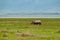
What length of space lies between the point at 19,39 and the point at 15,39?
0.39 metres

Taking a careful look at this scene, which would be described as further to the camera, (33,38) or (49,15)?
(49,15)

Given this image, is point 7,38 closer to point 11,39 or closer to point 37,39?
point 11,39

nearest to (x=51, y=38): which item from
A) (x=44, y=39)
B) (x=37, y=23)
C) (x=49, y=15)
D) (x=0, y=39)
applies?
(x=44, y=39)

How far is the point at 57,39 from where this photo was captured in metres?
25.1

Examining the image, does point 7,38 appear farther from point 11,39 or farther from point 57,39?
point 57,39

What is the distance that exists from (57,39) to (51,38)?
3.20 ft

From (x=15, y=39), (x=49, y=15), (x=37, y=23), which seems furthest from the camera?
(x=49, y=15)

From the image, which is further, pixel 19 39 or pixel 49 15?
pixel 49 15

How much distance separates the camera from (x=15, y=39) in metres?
24.4

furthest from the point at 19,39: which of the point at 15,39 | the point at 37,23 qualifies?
the point at 37,23

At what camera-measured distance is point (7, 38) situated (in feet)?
82.5

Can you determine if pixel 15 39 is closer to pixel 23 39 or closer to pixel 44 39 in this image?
pixel 23 39

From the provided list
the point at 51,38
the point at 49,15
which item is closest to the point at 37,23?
the point at 51,38

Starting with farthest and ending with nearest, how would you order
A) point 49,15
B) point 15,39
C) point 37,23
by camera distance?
1. point 49,15
2. point 37,23
3. point 15,39
